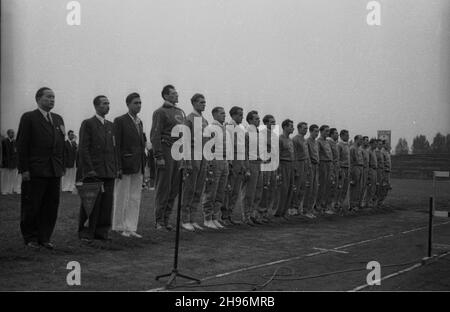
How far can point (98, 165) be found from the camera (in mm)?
6578

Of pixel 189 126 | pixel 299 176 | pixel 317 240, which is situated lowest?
pixel 317 240

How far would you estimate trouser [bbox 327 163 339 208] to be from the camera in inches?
463

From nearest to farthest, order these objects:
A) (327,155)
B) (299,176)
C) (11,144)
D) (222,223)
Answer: (222,223) → (299,176) → (327,155) → (11,144)

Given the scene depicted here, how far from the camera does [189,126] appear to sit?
26.4 ft

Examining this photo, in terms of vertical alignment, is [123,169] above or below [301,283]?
above

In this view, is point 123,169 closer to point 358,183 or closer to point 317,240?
point 317,240

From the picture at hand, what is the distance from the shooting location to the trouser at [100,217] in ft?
21.1

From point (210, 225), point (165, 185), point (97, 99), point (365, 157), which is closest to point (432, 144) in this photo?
point (365, 157)

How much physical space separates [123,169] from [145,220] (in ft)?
7.08

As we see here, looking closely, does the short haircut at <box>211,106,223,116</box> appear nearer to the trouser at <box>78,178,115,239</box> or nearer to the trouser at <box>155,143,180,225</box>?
the trouser at <box>155,143,180,225</box>

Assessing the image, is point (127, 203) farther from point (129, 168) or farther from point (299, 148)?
point (299, 148)

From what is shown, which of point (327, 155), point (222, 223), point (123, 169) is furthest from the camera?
point (327, 155)
